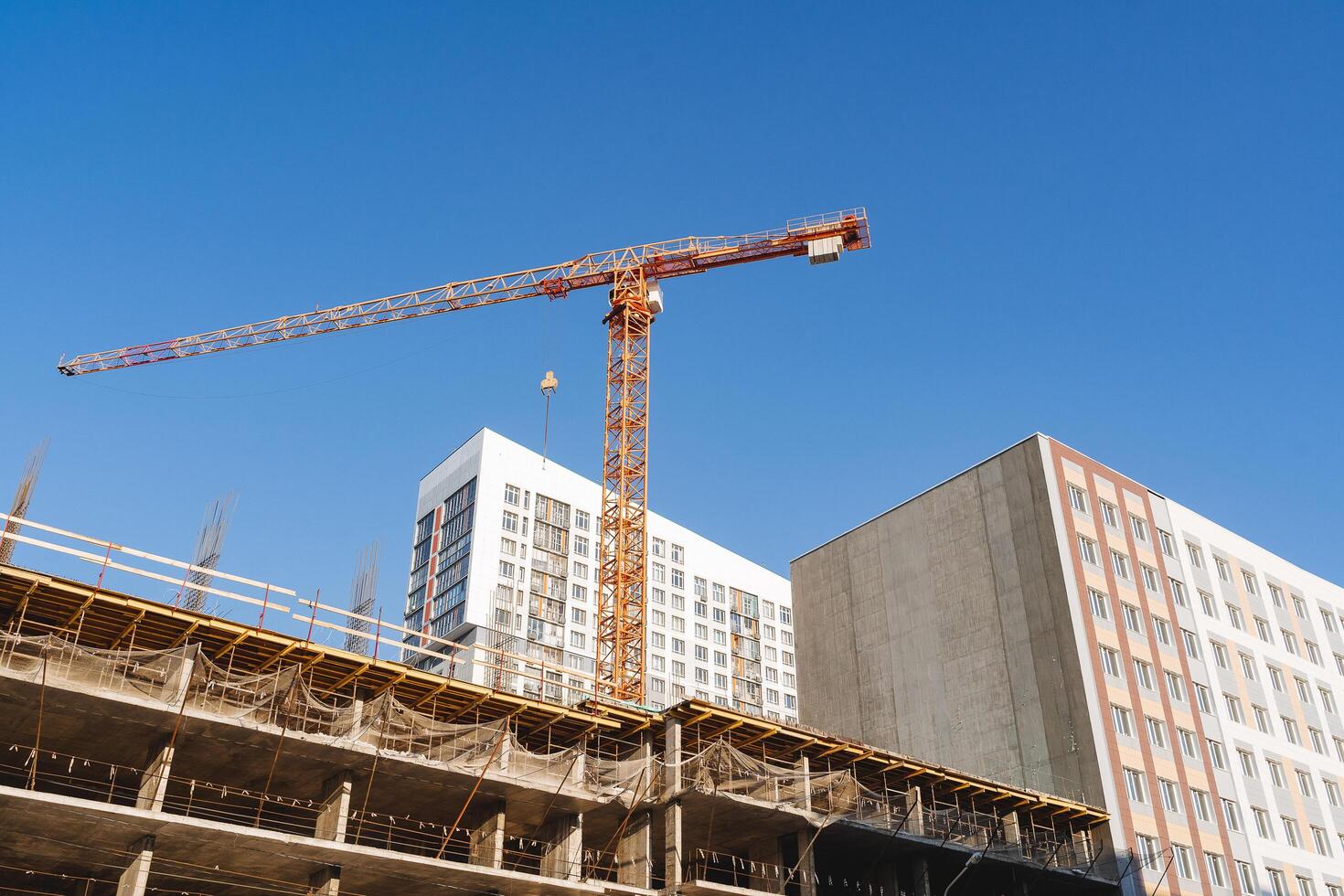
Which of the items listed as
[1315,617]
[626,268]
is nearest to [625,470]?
[626,268]

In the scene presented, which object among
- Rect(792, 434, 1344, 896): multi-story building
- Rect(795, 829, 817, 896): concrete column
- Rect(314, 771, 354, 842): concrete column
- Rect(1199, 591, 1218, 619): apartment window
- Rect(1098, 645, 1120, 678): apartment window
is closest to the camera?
Rect(314, 771, 354, 842): concrete column

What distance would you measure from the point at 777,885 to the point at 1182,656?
28.8m

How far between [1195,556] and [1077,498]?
994 centimetres

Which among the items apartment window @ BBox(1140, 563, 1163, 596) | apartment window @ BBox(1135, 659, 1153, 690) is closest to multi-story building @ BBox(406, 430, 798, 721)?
apartment window @ BBox(1140, 563, 1163, 596)

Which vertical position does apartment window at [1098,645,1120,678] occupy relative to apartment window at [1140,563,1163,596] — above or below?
below

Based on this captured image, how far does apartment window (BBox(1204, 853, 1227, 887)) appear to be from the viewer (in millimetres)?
49156

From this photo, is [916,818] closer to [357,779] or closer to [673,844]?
[673,844]

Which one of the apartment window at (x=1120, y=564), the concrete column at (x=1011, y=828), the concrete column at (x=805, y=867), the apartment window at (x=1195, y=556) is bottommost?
the concrete column at (x=805, y=867)

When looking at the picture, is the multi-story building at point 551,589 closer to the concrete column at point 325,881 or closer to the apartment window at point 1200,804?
the apartment window at point 1200,804

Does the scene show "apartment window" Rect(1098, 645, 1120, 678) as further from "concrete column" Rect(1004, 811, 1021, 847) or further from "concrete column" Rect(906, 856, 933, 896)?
"concrete column" Rect(906, 856, 933, 896)

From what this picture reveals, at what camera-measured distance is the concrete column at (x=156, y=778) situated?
2758 cm

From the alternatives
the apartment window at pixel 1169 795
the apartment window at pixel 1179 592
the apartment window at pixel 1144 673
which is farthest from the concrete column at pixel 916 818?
the apartment window at pixel 1179 592

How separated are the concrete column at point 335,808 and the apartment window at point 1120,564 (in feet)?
128

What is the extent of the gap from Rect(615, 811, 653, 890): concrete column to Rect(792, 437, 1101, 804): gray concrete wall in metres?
21.9
